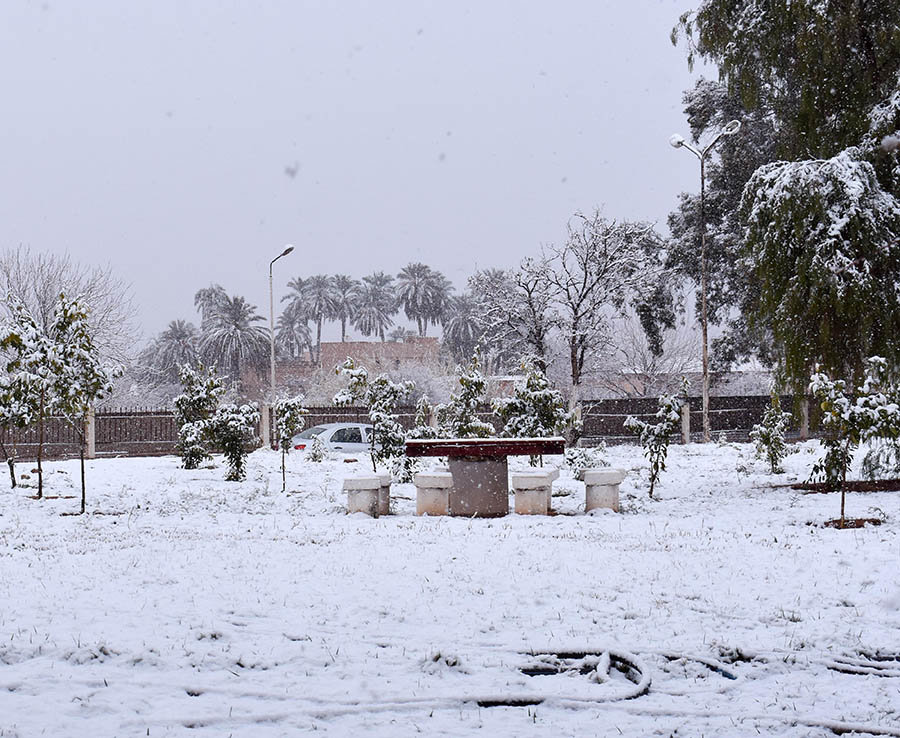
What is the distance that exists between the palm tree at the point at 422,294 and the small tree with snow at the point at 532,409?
189 feet

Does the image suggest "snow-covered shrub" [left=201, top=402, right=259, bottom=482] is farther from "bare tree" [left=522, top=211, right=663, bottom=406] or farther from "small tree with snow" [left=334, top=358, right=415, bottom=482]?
"bare tree" [left=522, top=211, right=663, bottom=406]

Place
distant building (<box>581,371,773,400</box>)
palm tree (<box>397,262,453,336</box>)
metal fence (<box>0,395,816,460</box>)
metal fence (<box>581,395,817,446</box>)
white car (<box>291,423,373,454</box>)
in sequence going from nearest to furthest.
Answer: white car (<box>291,423,373,454</box>), metal fence (<box>0,395,816,460</box>), metal fence (<box>581,395,817,446</box>), distant building (<box>581,371,773,400</box>), palm tree (<box>397,262,453,336</box>)

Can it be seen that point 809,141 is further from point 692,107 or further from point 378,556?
point 692,107

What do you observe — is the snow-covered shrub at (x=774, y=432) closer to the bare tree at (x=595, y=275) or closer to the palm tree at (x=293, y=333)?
the bare tree at (x=595, y=275)

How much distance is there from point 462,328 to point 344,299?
511 inches

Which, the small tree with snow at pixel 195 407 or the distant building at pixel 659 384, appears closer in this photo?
the small tree with snow at pixel 195 407

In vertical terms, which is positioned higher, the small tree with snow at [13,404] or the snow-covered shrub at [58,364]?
the snow-covered shrub at [58,364]

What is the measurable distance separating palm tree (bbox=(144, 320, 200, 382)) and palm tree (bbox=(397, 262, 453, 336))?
17.4 meters

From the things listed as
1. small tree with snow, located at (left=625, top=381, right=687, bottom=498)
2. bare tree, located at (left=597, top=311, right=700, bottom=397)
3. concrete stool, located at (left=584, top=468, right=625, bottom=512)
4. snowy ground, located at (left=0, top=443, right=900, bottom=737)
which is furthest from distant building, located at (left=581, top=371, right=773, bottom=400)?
snowy ground, located at (left=0, top=443, right=900, bottom=737)

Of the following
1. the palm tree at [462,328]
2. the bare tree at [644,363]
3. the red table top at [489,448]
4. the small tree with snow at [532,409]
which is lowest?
the red table top at [489,448]

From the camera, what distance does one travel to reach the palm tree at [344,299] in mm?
75062

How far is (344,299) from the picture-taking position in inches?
2960

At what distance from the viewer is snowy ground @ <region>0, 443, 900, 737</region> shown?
443 cm

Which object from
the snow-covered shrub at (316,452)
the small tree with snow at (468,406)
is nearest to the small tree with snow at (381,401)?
the small tree with snow at (468,406)
